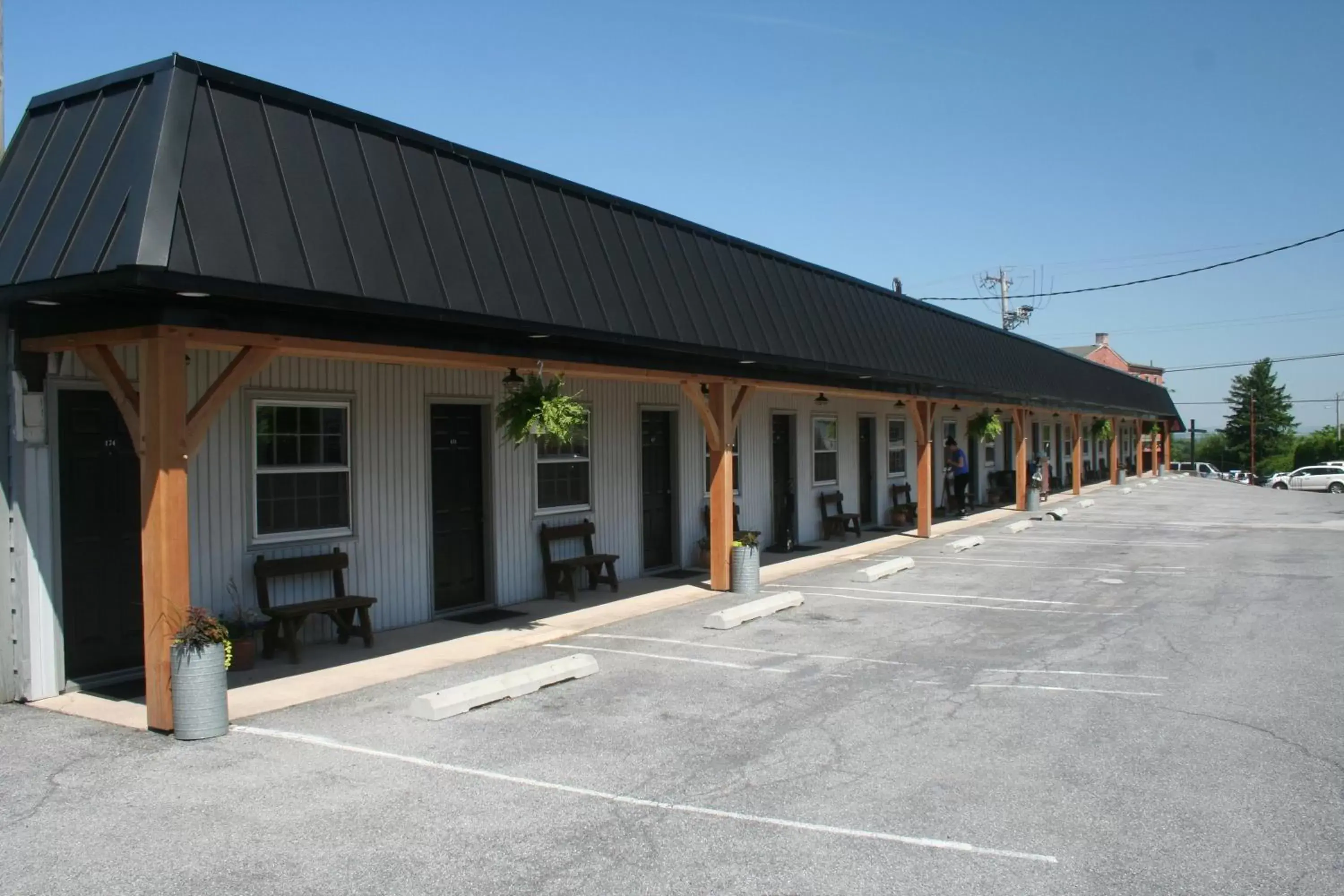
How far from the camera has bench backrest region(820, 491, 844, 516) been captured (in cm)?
1911

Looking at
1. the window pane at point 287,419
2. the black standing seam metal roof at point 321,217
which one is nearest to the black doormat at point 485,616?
the window pane at point 287,419

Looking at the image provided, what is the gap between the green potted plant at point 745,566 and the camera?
40.7ft

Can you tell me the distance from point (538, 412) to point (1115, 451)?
35977mm

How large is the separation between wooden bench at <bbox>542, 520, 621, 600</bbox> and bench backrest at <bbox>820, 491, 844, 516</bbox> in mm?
7250

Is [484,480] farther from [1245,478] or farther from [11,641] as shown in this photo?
[1245,478]

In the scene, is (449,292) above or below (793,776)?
above

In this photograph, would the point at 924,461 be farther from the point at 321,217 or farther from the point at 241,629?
the point at 321,217

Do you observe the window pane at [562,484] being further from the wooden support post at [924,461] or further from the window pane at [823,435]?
the wooden support post at [924,461]

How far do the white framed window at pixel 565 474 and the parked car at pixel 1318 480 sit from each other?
40.2 meters

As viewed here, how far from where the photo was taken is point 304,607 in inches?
336

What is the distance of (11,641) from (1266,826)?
26.6ft

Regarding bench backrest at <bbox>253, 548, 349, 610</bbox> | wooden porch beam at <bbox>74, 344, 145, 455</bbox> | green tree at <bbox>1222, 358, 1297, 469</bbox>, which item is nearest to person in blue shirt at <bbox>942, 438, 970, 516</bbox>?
bench backrest at <bbox>253, 548, 349, 610</bbox>

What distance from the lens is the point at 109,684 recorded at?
309 inches

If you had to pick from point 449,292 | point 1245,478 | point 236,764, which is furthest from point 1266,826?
point 1245,478
